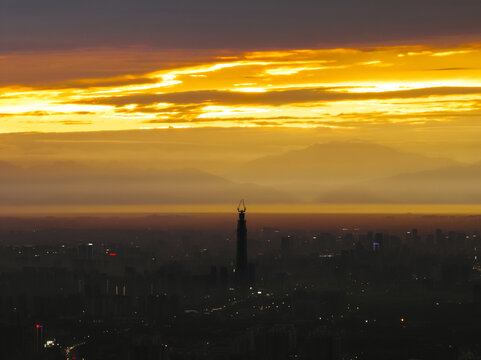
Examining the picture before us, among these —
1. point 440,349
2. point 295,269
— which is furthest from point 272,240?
point 440,349

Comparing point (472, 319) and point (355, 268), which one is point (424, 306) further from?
point (355, 268)

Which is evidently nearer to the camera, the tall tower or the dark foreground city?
the dark foreground city

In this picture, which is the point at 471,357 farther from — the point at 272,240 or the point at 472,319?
the point at 272,240

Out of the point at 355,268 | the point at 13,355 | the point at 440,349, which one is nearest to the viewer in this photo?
the point at 13,355

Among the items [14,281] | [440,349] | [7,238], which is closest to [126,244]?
[7,238]

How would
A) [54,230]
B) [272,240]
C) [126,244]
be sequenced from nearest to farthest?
[126,244], [272,240], [54,230]

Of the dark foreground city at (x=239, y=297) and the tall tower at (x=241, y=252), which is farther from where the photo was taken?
the tall tower at (x=241, y=252)

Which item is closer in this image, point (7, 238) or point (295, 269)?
point (295, 269)
